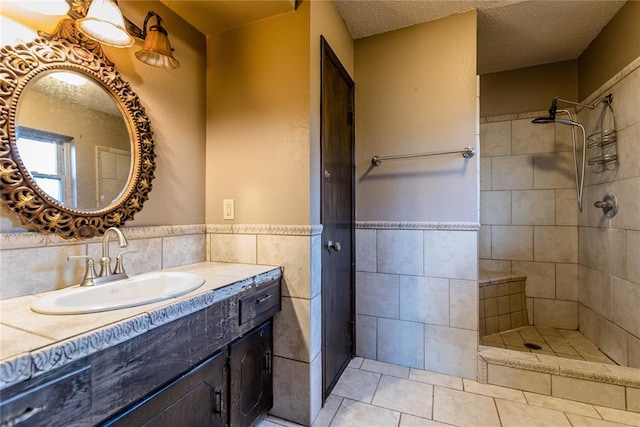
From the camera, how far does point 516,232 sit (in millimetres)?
2547

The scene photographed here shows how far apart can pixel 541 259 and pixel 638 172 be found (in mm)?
1054

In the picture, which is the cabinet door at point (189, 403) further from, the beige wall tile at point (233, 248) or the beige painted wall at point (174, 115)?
the beige painted wall at point (174, 115)

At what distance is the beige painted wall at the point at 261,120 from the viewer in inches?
55.6

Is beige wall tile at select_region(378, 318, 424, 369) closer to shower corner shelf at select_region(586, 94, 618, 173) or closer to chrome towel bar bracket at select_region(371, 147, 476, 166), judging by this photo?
chrome towel bar bracket at select_region(371, 147, 476, 166)

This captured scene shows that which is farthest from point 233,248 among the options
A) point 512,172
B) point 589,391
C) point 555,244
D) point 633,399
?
point 555,244

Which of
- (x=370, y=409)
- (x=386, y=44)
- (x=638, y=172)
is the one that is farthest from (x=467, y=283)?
(x=386, y=44)

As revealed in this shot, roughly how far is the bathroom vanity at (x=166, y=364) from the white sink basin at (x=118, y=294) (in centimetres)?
3

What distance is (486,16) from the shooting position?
1.86m

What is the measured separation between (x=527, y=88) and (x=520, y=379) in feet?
7.70

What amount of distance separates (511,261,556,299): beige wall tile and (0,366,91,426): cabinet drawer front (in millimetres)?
2966

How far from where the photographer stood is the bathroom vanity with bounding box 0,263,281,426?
578 mm

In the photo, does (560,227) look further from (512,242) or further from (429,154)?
(429,154)

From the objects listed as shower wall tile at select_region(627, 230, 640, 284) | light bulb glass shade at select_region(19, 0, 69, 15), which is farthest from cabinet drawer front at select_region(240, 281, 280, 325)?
shower wall tile at select_region(627, 230, 640, 284)

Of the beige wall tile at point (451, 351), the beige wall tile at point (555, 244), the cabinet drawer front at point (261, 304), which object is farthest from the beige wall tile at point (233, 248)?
the beige wall tile at point (555, 244)
